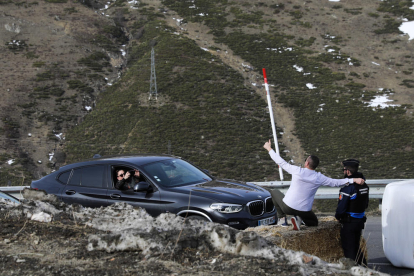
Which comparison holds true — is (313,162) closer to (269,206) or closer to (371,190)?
(269,206)

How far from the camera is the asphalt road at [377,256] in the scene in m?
6.41

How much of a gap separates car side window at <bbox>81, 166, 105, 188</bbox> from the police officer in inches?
167

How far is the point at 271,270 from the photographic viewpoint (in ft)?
13.6

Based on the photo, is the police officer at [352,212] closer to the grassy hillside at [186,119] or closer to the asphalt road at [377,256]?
the asphalt road at [377,256]

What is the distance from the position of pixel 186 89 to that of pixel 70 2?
37.1 m

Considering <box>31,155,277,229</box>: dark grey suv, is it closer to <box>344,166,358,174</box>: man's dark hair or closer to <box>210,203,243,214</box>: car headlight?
<box>210,203,243,214</box>: car headlight

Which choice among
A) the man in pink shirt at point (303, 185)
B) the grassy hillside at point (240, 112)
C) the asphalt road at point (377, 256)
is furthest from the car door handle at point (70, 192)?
the grassy hillside at point (240, 112)

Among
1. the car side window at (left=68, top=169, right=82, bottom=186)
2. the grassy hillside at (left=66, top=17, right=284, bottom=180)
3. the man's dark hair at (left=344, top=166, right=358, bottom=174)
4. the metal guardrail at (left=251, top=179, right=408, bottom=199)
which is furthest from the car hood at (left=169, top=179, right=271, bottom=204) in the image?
the grassy hillside at (left=66, top=17, right=284, bottom=180)

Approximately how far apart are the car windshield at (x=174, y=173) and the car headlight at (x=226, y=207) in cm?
104

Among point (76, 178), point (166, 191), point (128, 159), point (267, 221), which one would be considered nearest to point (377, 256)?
point (267, 221)

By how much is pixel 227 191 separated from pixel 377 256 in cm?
278

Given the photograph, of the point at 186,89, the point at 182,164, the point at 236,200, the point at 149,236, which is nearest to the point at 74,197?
the point at 182,164

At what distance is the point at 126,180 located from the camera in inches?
312

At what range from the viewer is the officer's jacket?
235 inches
